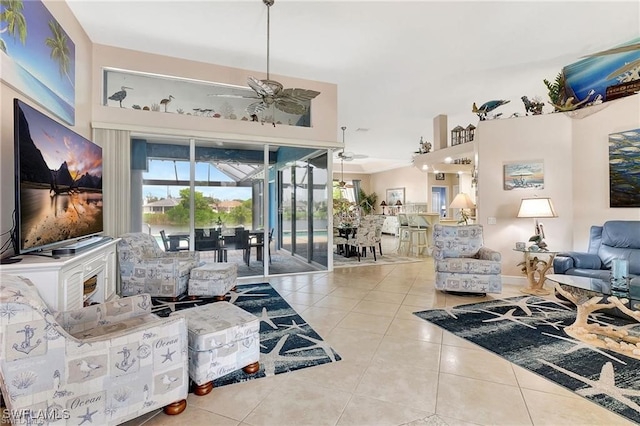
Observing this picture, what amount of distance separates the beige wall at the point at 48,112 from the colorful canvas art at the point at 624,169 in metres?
7.13

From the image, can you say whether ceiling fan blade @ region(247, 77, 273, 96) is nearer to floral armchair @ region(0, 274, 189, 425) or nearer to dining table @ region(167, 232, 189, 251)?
floral armchair @ region(0, 274, 189, 425)

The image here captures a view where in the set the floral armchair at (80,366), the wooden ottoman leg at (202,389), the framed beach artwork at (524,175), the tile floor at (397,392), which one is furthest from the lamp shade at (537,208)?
the floral armchair at (80,366)

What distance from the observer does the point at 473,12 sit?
3508 millimetres

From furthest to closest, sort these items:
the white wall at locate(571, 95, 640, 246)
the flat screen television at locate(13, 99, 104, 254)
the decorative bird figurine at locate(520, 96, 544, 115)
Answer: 1. the decorative bird figurine at locate(520, 96, 544, 115)
2. the white wall at locate(571, 95, 640, 246)
3. the flat screen television at locate(13, 99, 104, 254)

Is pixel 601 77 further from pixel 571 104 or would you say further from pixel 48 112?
pixel 48 112

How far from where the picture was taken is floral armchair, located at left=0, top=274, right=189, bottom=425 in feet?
4.38

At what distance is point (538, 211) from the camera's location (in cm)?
448

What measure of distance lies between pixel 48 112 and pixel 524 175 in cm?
658

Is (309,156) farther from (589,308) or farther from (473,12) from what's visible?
(589,308)

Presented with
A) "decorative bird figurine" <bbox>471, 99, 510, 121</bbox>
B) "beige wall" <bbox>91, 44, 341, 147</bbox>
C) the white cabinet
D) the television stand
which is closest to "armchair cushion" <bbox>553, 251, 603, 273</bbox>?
"decorative bird figurine" <bbox>471, 99, 510, 121</bbox>

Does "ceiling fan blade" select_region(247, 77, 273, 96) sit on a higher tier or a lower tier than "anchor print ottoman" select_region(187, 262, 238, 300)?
higher

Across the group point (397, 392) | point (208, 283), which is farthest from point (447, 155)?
point (397, 392)

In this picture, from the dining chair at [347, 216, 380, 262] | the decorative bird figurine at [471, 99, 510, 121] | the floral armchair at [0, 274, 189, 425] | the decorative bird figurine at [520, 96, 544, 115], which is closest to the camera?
the floral armchair at [0, 274, 189, 425]

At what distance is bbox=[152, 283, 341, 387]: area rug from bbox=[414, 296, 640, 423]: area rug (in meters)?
1.43
